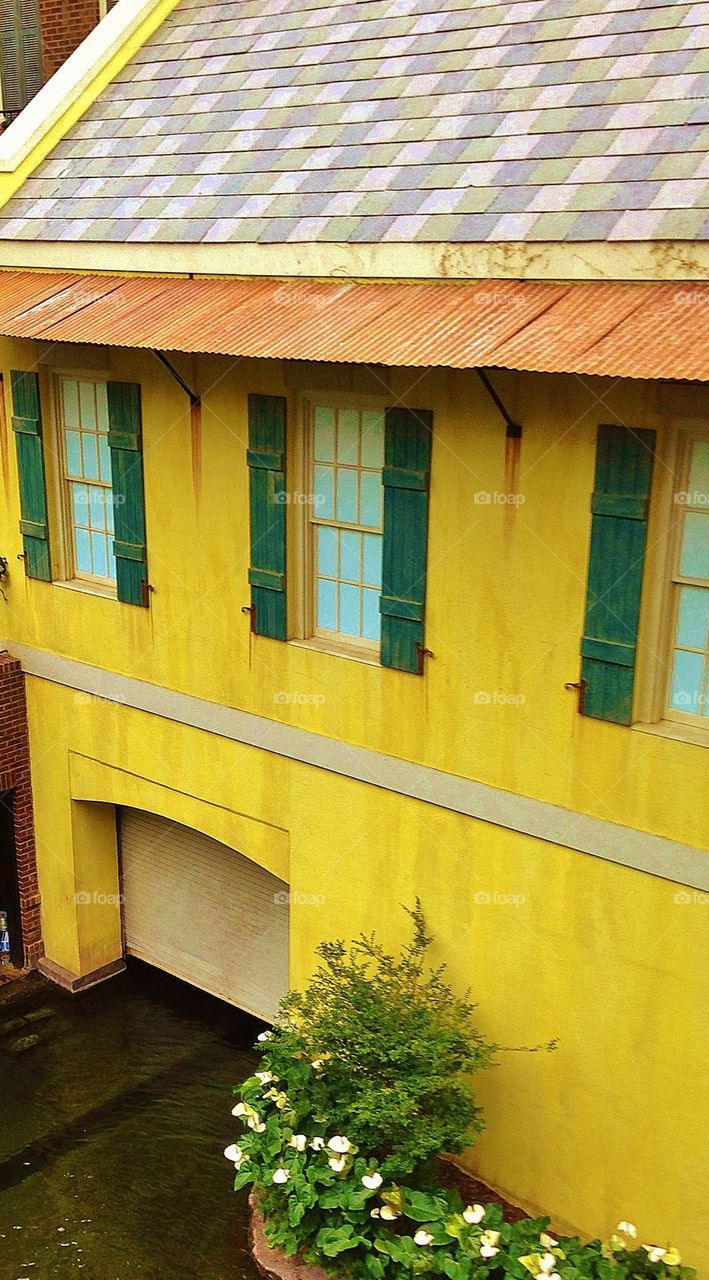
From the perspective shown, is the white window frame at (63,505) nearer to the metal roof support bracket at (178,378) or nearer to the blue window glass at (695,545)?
the metal roof support bracket at (178,378)

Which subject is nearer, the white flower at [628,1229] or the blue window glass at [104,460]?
the white flower at [628,1229]

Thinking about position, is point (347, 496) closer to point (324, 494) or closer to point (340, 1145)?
point (324, 494)

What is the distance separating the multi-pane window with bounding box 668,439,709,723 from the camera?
6941 mm

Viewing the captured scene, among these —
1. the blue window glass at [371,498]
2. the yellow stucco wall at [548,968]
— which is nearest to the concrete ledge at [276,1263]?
the yellow stucco wall at [548,968]

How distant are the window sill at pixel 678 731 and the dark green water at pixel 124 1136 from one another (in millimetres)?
4946

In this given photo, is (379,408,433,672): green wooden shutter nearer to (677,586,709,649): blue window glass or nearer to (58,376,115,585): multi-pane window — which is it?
(677,586,709,649): blue window glass

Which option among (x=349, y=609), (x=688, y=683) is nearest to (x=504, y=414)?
(x=688, y=683)

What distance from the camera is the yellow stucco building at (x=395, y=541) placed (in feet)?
23.6

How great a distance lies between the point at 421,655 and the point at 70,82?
6816 millimetres

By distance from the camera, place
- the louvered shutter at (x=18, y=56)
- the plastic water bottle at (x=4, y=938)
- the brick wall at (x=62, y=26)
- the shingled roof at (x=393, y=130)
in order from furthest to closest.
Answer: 1. the louvered shutter at (x=18, y=56)
2. the brick wall at (x=62, y=26)
3. the plastic water bottle at (x=4, y=938)
4. the shingled roof at (x=393, y=130)

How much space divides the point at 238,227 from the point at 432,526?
9.68 feet

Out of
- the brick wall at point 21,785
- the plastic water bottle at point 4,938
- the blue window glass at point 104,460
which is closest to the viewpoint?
the blue window glass at point 104,460

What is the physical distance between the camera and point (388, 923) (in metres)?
9.04

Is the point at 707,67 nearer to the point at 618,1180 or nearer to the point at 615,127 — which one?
the point at 615,127
